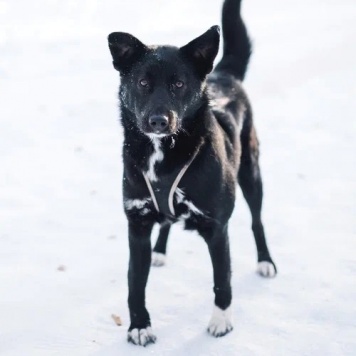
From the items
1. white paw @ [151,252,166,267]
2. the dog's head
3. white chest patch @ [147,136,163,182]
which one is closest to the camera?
the dog's head

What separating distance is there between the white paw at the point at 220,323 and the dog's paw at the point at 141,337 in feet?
1.05

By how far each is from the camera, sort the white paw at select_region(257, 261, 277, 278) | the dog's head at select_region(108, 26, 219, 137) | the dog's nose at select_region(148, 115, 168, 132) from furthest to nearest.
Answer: the white paw at select_region(257, 261, 277, 278)
the dog's head at select_region(108, 26, 219, 137)
the dog's nose at select_region(148, 115, 168, 132)

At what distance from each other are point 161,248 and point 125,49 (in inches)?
60.0

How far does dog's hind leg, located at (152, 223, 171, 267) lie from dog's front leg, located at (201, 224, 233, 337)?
0.82 metres

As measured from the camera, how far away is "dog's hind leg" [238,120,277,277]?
3.63 metres

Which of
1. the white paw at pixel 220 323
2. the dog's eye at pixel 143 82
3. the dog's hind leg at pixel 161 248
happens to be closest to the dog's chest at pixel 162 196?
the dog's eye at pixel 143 82

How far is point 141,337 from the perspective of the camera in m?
2.91

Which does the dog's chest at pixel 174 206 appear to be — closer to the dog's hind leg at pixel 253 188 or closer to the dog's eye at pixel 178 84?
the dog's eye at pixel 178 84

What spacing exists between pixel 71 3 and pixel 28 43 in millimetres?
1894

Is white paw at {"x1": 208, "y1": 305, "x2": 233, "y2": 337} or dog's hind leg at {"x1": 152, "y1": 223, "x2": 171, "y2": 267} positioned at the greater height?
white paw at {"x1": 208, "y1": 305, "x2": 233, "y2": 337}

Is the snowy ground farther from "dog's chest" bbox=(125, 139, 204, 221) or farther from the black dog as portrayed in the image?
"dog's chest" bbox=(125, 139, 204, 221)

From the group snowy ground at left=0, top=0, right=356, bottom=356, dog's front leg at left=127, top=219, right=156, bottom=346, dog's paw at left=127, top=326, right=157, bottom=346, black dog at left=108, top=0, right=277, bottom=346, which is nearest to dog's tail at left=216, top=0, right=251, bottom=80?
black dog at left=108, top=0, right=277, bottom=346

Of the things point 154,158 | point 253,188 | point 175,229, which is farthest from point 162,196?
point 175,229

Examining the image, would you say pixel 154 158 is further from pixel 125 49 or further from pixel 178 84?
pixel 125 49
